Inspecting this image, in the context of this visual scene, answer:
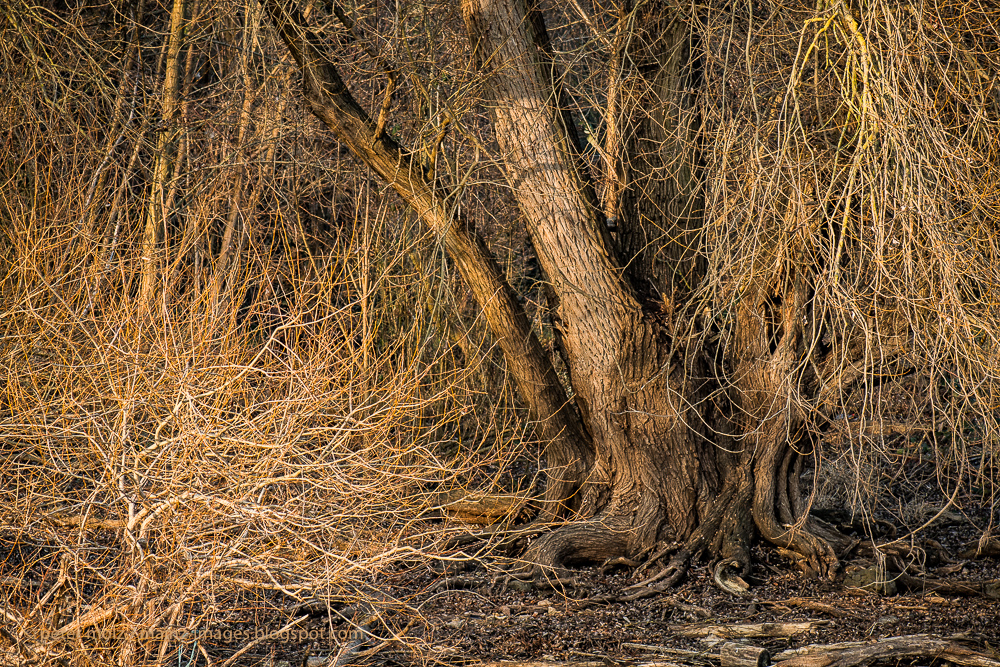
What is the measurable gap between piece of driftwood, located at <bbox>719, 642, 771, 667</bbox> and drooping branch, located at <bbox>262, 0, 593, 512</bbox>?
177cm

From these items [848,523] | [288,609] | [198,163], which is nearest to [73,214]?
[198,163]

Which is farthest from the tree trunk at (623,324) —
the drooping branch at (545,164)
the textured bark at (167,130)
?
the textured bark at (167,130)

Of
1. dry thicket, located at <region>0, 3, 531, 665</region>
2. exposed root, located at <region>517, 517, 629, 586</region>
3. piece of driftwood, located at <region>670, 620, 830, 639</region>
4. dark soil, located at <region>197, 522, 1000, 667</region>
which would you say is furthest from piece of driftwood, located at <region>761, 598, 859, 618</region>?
dry thicket, located at <region>0, 3, 531, 665</region>

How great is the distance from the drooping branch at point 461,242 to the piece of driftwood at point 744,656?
1.77 metres

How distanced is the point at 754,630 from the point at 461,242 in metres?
2.95

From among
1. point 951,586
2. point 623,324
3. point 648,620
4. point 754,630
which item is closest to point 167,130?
point 623,324

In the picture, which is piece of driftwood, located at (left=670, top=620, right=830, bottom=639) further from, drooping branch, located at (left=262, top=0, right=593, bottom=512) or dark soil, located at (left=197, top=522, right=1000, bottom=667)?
drooping branch, located at (left=262, top=0, right=593, bottom=512)

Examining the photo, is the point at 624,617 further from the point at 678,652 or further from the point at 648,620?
the point at 678,652

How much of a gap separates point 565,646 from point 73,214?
4.42 metres

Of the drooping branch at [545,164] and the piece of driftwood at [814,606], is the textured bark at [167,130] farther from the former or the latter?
the piece of driftwood at [814,606]

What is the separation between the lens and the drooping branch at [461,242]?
18.4 ft

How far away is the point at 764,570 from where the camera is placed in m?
6.04

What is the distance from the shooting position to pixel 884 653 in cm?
446

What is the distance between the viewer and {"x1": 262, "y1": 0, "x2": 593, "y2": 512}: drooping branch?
18.4 feet
